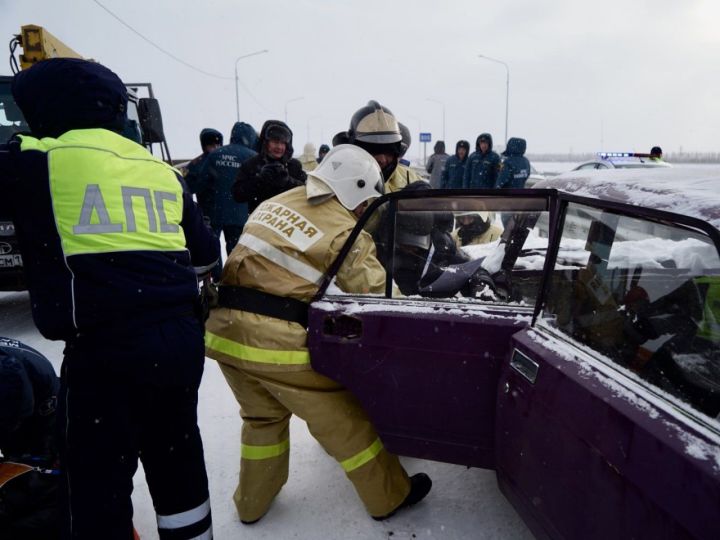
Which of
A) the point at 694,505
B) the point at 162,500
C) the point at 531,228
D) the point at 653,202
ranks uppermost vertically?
the point at 653,202

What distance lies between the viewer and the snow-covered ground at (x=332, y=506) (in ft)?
7.14

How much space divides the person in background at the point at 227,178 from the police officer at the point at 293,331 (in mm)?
2894

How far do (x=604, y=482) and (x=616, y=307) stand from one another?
57 centimetres

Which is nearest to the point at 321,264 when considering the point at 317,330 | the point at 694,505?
the point at 317,330

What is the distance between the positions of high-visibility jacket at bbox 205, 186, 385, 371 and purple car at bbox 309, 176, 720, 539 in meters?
0.07

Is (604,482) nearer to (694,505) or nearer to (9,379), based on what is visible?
(694,505)

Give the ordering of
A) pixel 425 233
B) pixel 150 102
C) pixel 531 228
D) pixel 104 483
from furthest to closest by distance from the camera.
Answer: pixel 150 102 < pixel 531 228 < pixel 425 233 < pixel 104 483

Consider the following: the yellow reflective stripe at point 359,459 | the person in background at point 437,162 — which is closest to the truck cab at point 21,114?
the yellow reflective stripe at point 359,459

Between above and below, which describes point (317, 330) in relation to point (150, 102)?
below

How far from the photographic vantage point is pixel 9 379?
1930 mm

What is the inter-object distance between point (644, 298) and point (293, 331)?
1279 mm

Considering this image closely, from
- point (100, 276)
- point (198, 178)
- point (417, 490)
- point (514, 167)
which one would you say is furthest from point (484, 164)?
point (100, 276)

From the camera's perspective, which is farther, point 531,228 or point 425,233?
point 531,228

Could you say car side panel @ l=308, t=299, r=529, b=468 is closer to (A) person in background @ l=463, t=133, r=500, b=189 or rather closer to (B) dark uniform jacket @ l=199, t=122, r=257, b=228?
(B) dark uniform jacket @ l=199, t=122, r=257, b=228
